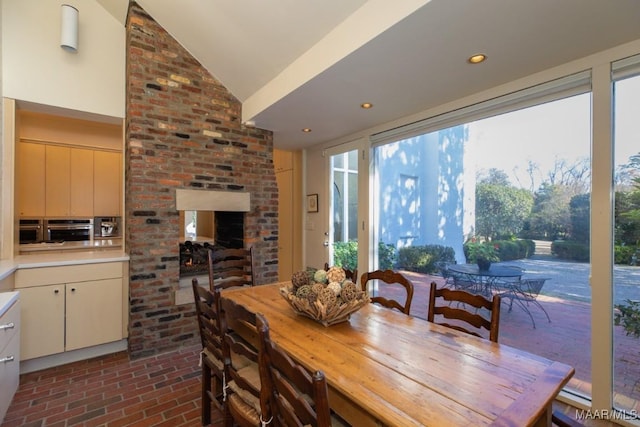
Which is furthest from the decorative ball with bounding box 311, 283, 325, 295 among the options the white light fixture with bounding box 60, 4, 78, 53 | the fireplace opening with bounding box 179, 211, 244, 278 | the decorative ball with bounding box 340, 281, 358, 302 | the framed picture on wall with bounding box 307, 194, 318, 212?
the white light fixture with bounding box 60, 4, 78, 53

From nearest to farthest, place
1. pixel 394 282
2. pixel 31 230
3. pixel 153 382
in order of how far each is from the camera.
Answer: pixel 394 282
pixel 153 382
pixel 31 230

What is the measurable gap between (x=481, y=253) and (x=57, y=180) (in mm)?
5582

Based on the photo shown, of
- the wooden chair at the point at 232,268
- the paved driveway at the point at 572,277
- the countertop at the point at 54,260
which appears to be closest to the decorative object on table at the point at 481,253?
the paved driveway at the point at 572,277

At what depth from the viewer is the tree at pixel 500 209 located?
248 cm

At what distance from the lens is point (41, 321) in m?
2.60

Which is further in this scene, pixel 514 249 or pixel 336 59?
pixel 514 249

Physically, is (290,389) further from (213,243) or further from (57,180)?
(57,180)

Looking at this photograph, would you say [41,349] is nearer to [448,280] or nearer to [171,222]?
[171,222]

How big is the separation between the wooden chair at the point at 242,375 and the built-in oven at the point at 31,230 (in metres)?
4.30

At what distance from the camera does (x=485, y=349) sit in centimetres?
132

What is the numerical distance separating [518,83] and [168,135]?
125 inches

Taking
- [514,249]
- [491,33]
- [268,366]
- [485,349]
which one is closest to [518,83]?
[491,33]

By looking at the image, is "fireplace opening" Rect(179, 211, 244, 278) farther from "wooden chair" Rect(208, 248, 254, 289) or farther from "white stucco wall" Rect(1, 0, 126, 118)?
"white stucco wall" Rect(1, 0, 126, 118)

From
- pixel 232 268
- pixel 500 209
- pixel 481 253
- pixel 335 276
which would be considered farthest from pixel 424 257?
pixel 232 268
